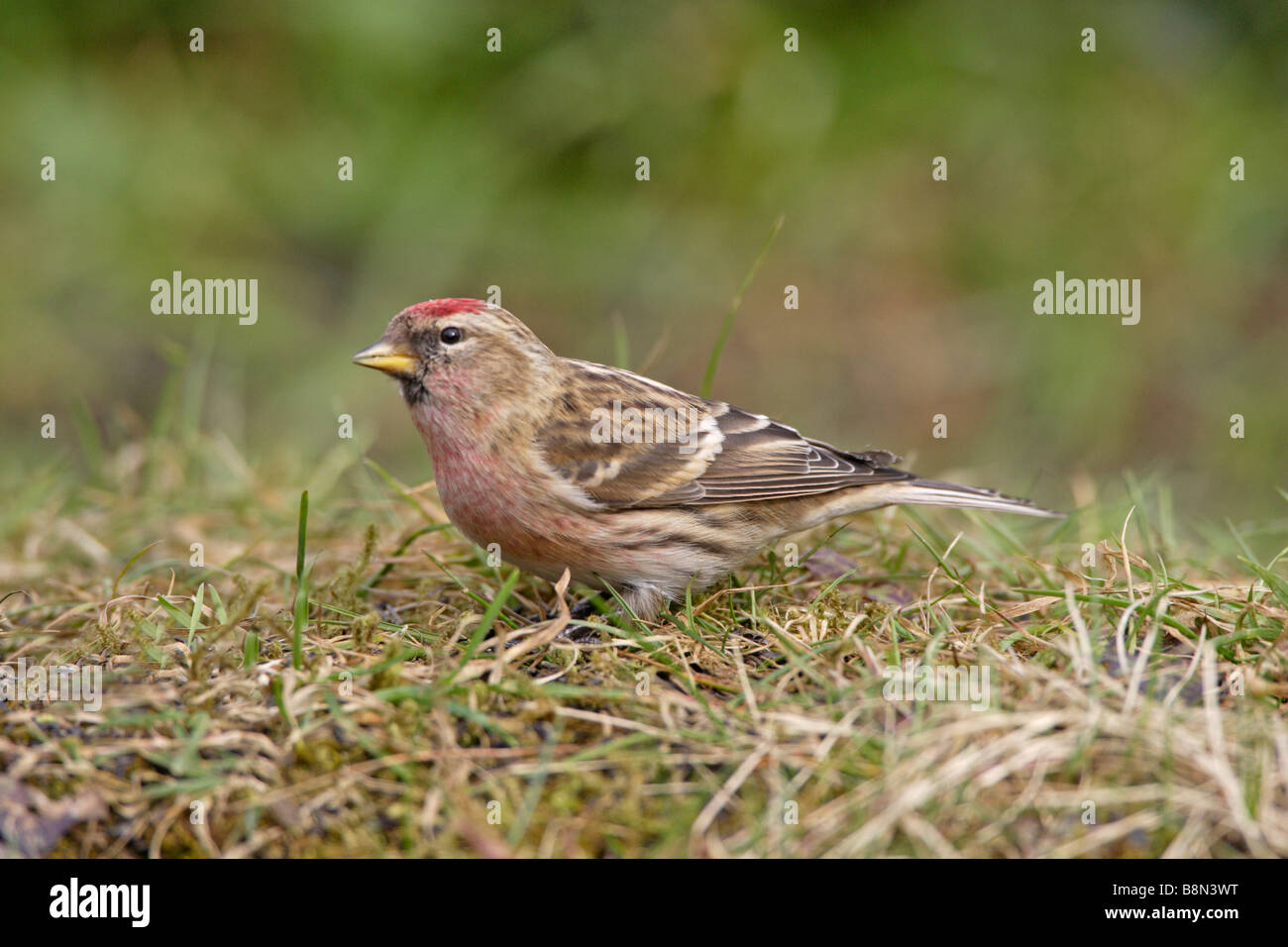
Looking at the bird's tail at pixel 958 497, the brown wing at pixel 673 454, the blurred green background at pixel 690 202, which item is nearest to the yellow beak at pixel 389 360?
the brown wing at pixel 673 454

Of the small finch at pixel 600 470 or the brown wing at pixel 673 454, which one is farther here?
the brown wing at pixel 673 454

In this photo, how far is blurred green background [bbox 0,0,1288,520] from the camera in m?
8.40

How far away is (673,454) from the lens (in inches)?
190

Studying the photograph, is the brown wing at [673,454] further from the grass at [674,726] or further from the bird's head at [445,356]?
the grass at [674,726]

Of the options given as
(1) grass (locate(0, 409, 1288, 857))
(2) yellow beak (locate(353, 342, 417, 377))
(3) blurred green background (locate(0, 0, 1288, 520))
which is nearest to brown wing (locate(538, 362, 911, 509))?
(1) grass (locate(0, 409, 1288, 857))

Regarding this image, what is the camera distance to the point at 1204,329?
339 inches

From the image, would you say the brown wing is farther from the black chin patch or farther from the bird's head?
the black chin patch

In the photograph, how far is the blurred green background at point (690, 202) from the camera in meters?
8.40

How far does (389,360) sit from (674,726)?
1.90 m

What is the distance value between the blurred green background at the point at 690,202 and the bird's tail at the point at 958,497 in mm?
3267

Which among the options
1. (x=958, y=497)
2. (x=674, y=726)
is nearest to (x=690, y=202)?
(x=958, y=497)

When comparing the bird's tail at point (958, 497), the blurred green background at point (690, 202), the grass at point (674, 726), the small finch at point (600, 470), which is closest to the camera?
the grass at point (674, 726)

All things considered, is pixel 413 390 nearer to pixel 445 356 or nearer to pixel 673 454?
pixel 445 356

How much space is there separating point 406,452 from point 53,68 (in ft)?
11.5
